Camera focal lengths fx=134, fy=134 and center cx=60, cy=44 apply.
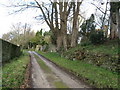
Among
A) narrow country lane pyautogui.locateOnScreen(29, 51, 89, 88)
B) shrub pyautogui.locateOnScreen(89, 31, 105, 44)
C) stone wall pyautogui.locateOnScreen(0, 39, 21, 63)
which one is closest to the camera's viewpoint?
narrow country lane pyautogui.locateOnScreen(29, 51, 89, 88)

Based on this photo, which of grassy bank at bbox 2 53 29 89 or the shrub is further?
the shrub

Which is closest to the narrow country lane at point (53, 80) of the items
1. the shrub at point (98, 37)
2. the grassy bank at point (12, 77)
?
the grassy bank at point (12, 77)

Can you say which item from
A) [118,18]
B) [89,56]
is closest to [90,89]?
[89,56]

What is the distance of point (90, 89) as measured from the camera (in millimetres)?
5488

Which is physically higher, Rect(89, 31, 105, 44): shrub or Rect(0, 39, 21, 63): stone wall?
Rect(89, 31, 105, 44): shrub

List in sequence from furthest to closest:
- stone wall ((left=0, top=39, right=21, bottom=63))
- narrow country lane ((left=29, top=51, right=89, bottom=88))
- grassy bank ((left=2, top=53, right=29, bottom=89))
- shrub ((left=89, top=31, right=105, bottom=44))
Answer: shrub ((left=89, top=31, right=105, bottom=44))
stone wall ((left=0, top=39, right=21, bottom=63))
narrow country lane ((left=29, top=51, right=89, bottom=88))
grassy bank ((left=2, top=53, right=29, bottom=89))

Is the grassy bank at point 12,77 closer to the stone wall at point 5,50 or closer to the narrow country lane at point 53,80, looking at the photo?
the narrow country lane at point 53,80

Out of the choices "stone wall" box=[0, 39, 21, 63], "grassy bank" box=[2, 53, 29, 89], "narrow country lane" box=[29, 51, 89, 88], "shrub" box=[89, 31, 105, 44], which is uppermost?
"shrub" box=[89, 31, 105, 44]

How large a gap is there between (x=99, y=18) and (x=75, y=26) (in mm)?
10786

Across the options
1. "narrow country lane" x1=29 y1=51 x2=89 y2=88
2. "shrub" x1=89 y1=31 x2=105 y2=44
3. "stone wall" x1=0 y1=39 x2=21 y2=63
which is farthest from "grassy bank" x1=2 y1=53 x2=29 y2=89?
"shrub" x1=89 y1=31 x2=105 y2=44

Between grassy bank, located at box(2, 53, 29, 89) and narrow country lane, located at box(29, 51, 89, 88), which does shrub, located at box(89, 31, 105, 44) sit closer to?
narrow country lane, located at box(29, 51, 89, 88)

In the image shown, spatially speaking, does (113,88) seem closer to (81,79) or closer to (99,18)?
(81,79)

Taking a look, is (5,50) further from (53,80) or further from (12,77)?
(53,80)

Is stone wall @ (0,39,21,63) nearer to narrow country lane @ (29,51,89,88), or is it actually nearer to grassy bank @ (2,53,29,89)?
grassy bank @ (2,53,29,89)
